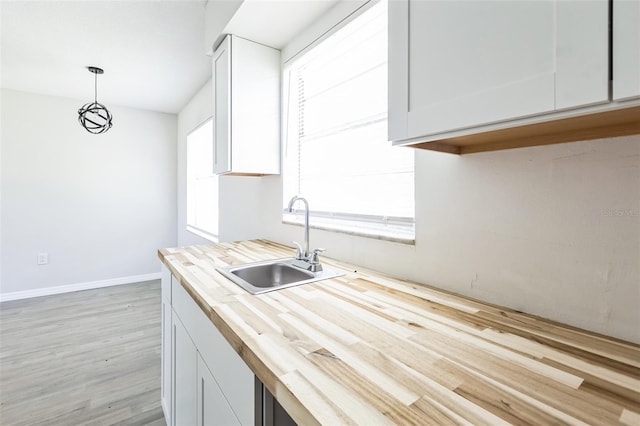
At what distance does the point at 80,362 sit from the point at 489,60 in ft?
10.3

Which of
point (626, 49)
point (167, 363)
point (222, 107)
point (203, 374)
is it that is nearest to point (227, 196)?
point (222, 107)

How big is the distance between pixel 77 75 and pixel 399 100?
3747mm

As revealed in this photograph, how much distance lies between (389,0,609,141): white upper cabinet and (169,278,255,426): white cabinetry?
2.61 ft

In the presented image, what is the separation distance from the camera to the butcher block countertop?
18.9 inches

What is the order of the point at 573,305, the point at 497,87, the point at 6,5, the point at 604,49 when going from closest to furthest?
the point at 604,49, the point at 497,87, the point at 573,305, the point at 6,5

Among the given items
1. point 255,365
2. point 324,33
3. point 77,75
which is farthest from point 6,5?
point 255,365

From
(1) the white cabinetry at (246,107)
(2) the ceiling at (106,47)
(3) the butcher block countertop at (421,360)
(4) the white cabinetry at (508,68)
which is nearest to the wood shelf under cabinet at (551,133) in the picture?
(4) the white cabinetry at (508,68)

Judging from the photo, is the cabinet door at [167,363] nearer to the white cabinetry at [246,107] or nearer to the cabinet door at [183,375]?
the cabinet door at [183,375]

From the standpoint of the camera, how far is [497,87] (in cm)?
62

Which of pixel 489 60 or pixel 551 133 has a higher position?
pixel 489 60

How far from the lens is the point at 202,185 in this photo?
3848 mm

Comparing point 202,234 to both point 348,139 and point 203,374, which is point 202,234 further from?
point 203,374

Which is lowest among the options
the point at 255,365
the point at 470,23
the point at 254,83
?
the point at 255,365

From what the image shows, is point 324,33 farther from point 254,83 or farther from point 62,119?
point 62,119
